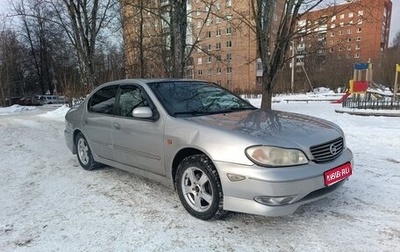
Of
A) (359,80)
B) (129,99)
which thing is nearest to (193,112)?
(129,99)

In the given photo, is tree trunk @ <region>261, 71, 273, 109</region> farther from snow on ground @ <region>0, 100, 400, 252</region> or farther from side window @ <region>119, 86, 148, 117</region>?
side window @ <region>119, 86, 148, 117</region>

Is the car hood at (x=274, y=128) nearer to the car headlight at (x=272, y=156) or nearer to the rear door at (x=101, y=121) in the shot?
the car headlight at (x=272, y=156)

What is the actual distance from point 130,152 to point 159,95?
913 millimetres

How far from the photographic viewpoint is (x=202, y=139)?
3.32 m

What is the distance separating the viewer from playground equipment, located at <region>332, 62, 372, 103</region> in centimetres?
1744

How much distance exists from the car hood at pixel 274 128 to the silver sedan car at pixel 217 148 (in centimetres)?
1

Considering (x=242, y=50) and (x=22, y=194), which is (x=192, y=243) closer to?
(x=22, y=194)

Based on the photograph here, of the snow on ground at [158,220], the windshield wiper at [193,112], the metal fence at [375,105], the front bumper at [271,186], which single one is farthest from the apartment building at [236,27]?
the front bumper at [271,186]

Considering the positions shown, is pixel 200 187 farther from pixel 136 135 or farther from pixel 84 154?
pixel 84 154

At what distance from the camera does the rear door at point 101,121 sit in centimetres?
474

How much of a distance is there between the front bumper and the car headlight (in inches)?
2.2

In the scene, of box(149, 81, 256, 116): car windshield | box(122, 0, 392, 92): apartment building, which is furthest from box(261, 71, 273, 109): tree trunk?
box(149, 81, 256, 116): car windshield

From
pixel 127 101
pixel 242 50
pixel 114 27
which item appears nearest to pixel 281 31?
pixel 127 101

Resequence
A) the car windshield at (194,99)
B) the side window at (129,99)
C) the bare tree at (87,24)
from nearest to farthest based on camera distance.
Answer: the car windshield at (194,99), the side window at (129,99), the bare tree at (87,24)
